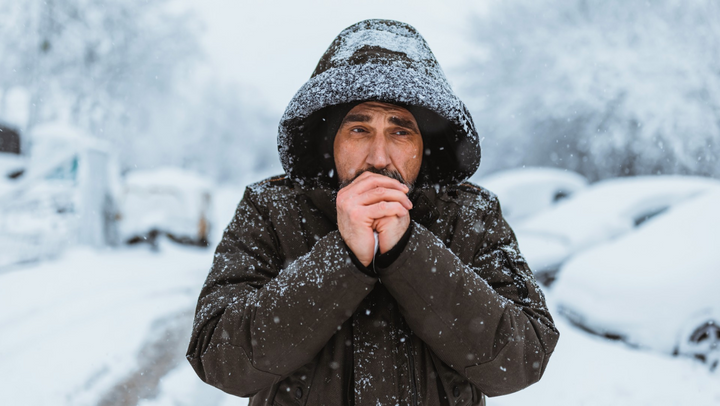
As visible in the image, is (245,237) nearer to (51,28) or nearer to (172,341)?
(172,341)

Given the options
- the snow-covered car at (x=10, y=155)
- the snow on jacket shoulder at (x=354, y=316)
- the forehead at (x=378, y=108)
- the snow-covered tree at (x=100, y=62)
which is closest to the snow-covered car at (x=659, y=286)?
the snow on jacket shoulder at (x=354, y=316)

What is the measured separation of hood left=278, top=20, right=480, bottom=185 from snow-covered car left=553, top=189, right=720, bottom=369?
2.63 metres

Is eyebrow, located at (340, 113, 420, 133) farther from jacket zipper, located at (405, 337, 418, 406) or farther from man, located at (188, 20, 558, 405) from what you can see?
jacket zipper, located at (405, 337, 418, 406)

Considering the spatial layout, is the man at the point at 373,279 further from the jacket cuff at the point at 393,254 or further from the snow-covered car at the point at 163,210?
the snow-covered car at the point at 163,210

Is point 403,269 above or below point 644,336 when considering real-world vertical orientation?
below

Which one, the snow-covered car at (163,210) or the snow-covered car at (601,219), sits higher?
the snow-covered car at (601,219)

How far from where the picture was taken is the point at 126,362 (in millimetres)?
3576

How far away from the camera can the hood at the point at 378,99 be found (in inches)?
57.4

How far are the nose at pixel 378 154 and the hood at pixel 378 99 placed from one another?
5.2 inches

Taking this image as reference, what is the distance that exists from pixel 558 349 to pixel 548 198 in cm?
547

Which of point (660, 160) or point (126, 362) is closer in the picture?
point (126, 362)

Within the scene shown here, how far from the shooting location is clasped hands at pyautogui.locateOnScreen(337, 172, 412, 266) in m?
1.08

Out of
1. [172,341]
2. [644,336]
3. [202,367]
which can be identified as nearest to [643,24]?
[644,336]

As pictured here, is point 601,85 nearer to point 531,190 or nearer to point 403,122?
point 531,190
